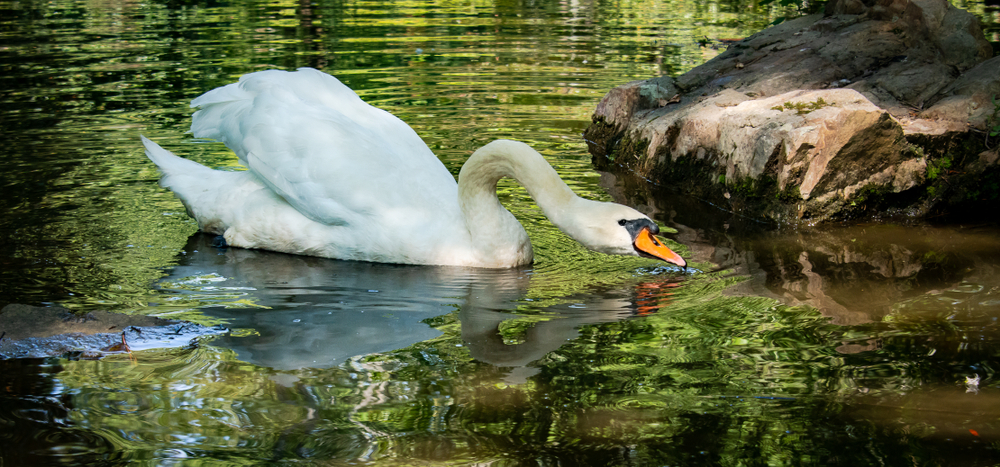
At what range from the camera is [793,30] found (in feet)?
28.3

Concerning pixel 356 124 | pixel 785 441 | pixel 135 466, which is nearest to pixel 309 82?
pixel 356 124

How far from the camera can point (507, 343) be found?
413 centimetres

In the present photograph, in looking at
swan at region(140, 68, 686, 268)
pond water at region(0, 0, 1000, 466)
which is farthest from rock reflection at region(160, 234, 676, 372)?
swan at region(140, 68, 686, 268)

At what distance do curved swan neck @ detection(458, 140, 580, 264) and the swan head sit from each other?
0.29 m

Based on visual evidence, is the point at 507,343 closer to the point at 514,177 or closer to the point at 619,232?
the point at 619,232

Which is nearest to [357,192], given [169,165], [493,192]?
[493,192]

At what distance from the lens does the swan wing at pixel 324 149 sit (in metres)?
5.25

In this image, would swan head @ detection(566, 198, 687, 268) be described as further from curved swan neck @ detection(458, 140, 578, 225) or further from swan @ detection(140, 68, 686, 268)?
curved swan neck @ detection(458, 140, 578, 225)

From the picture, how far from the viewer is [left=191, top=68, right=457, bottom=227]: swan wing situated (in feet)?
17.2

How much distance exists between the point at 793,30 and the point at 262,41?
27.3ft

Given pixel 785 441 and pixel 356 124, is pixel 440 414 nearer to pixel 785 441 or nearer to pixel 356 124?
pixel 785 441

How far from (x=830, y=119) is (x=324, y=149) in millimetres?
3358

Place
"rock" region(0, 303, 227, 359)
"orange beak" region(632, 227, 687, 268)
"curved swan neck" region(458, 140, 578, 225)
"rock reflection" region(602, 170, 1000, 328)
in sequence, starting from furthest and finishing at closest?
"curved swan neck" region(458, 140, 578, 225)
"rock reflection" region(602, 170, 1000, 328)
"orange beak" region(632, 227, 687, 268)
"rock" region(0, 303, 227, 359)

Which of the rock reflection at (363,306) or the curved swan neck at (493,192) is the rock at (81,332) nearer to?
the rock reflection at (363,306)
